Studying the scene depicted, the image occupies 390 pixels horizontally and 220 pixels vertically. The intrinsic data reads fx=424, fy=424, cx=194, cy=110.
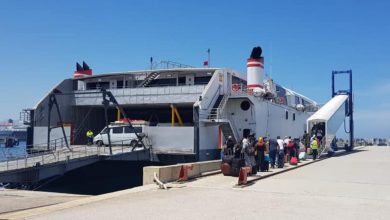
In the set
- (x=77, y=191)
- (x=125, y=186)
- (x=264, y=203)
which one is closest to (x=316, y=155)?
(x=125, y=186)

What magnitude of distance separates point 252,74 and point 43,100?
46.8ft

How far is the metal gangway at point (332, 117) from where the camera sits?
103ft

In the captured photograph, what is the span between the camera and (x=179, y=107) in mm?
29812

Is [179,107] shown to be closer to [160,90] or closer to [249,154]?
[160,90]

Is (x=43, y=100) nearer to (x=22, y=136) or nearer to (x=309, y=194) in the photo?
(x=309, y=194)

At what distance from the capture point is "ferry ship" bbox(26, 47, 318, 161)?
2248cm

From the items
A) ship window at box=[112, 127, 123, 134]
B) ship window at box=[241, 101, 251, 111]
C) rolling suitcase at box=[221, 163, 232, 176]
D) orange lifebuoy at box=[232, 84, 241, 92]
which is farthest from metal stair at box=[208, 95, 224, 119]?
rolling suitcase at box=[221, 163, 232, 176]

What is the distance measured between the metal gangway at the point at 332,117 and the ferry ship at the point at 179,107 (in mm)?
2652

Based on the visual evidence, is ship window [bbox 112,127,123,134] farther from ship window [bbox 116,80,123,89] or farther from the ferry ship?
ship window [bbox 116,80,123,89]

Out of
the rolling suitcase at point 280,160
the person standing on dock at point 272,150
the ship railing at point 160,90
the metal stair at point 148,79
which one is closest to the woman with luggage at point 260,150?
the person standing on dock at point 272,150

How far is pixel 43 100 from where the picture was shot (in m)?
26.6

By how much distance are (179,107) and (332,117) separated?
41.4 ft

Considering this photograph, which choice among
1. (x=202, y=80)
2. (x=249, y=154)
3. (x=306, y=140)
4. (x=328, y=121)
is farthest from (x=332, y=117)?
(x=249, y=154)

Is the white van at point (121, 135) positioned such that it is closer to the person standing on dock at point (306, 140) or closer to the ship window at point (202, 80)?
the ship window at point (202, 80)
